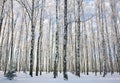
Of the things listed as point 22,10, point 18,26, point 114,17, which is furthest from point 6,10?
point 114,17

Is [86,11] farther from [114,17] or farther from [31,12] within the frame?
[31,12]

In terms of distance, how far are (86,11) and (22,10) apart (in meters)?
11.3

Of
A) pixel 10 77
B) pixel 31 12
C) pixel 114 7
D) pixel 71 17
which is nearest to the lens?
pixel 10 77

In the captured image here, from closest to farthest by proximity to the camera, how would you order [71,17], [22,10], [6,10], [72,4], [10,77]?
[10,77] → [6,10] → [72,4] → [71,17] → [22,10]

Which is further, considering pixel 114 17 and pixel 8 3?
pixel 114 17

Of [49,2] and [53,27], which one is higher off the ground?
[49,2]

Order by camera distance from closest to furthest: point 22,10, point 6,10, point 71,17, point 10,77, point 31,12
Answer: point 10,77
point 31,12
point 6,10
point 71,17
point 22,10

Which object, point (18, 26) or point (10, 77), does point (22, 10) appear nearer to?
point (18, 26)

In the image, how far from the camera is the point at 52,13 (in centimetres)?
3108

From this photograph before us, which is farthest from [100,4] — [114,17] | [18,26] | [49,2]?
[18,26]

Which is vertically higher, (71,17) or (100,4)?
(100,4)

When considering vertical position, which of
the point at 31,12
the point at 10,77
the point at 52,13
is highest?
the point at 52,13

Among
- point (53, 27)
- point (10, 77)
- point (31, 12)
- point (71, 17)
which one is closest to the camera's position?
point (10, 77)

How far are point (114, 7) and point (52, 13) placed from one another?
434 inches
